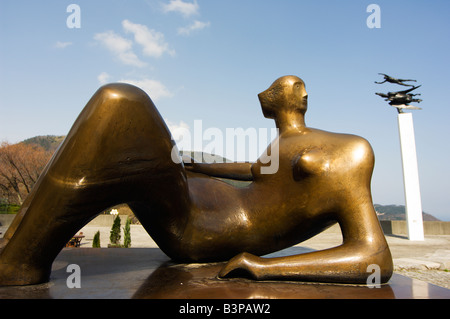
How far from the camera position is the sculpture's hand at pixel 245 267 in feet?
7.55

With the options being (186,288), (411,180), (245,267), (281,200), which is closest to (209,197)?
(281,200)

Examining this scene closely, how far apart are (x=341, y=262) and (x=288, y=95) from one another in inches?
60.1

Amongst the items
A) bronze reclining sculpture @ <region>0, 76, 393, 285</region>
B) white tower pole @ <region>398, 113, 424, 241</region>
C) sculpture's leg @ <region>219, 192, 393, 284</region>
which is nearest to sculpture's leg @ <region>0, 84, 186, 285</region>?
bronze reclining sculpture @ <region>0, 76, 393, 285</region>

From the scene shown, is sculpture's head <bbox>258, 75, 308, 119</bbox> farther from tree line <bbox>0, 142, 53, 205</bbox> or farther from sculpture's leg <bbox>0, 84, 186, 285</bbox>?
tree line <bbox>0, 142, 53, 205</bbox>

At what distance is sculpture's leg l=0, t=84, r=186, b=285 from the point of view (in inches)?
82.4

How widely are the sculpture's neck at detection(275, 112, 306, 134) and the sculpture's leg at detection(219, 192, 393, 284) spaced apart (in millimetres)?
963

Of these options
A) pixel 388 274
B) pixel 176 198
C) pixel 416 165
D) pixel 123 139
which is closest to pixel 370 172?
pixel 388 274

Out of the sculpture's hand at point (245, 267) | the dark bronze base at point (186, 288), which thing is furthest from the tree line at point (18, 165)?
the sculpture's hand at point (245, 267)

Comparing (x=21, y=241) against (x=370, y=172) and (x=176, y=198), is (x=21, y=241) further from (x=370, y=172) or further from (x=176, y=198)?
(x=370, y=172)

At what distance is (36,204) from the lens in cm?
211

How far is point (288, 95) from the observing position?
9.99ft

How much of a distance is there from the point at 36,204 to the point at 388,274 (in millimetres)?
2411

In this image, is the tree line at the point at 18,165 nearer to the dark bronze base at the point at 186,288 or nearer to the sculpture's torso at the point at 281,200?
the dark bronze base at the point at 186,288

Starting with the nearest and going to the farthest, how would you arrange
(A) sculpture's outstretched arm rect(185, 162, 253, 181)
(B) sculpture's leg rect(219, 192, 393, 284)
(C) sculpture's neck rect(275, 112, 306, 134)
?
(B) sculpture's leg rect(219, 192, 393, 284), (C) sculpture's neck rect(275, 112, 306, 134), (A) sculpture's outstretched arm rect(185, 162, 253, 181)
